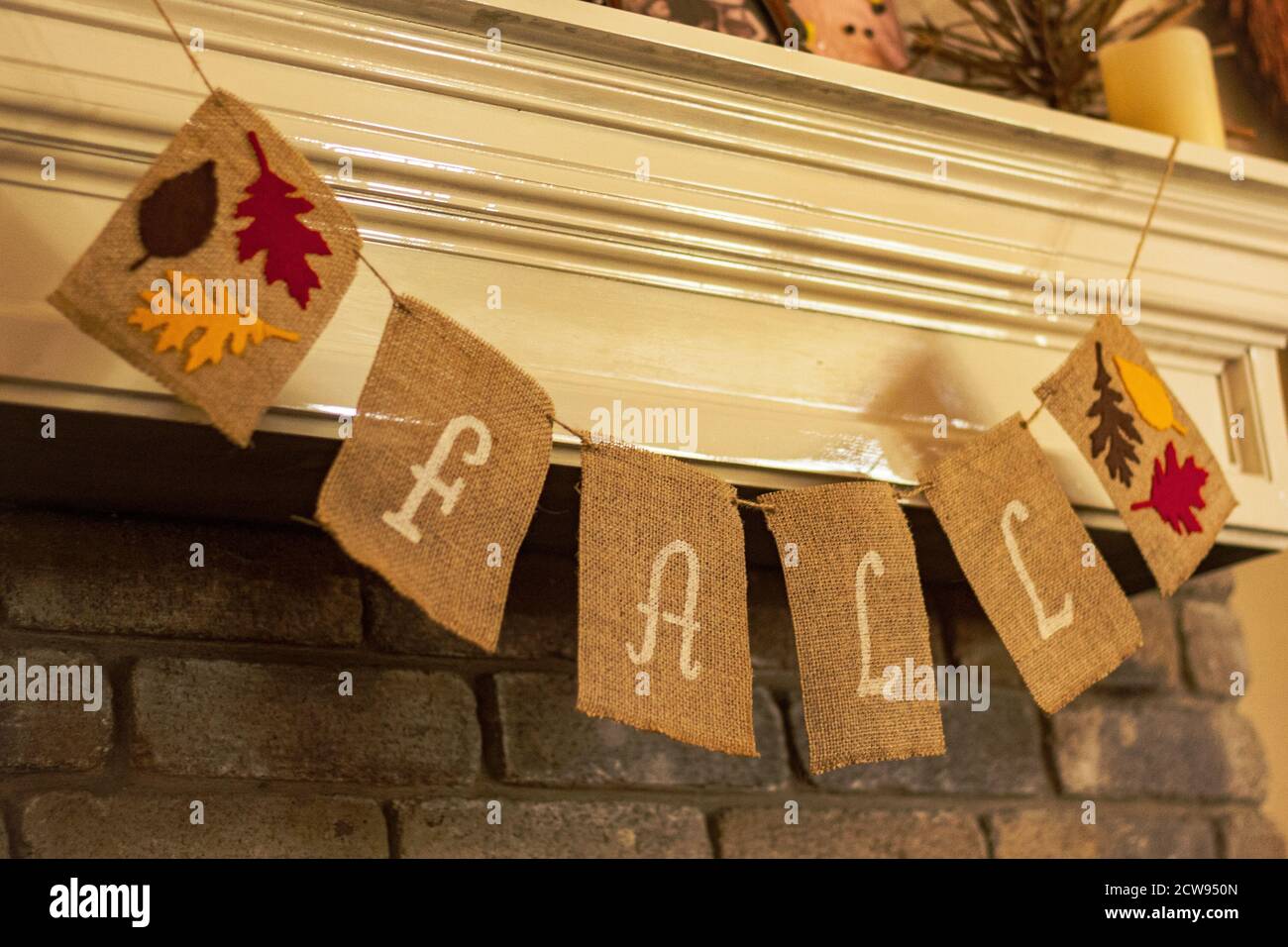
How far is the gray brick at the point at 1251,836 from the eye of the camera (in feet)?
4.70

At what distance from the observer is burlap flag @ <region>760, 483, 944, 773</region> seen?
3.15ft

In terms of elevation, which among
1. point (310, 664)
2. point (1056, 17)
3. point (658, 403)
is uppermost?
point (1056, 17)

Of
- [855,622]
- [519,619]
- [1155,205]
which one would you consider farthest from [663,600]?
[1155,205]

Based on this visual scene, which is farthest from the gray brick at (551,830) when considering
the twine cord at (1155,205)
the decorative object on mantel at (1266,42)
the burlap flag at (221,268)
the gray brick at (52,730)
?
the decorative object on mantel at (1266,42)

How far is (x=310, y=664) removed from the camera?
1.10m

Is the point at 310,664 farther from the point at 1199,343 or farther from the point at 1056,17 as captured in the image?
the point at 1056,17

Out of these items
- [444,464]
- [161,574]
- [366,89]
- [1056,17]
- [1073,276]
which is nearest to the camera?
[444,464]

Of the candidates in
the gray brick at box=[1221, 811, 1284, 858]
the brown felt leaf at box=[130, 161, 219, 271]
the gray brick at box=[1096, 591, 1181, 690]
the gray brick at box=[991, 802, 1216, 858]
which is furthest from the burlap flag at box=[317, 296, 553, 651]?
the gray brick at box=[1221, 811, 1284, 858]

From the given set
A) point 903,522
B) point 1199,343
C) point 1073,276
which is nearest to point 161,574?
point 903,522

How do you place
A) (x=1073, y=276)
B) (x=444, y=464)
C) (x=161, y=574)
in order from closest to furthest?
(x=444, y=464) → (x=161, y=574) → (x=1073, y=276)

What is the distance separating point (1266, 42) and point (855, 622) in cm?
126

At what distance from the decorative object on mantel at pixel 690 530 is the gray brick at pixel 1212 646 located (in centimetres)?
37
